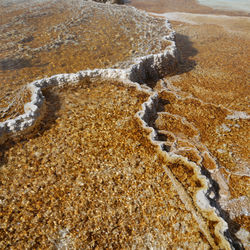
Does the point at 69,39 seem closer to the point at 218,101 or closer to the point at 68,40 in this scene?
the point at 68,40

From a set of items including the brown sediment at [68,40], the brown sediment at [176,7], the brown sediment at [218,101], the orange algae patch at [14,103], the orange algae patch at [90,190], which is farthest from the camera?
the brown sediment at [176,7]

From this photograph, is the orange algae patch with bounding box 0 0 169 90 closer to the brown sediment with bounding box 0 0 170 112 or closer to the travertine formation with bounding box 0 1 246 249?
the brown sediment with bounding box 0 0 170 112

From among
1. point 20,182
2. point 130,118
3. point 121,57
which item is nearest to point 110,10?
point 121,57

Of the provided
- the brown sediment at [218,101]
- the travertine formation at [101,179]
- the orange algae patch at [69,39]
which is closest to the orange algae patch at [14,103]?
the travertine formation at [101,179]

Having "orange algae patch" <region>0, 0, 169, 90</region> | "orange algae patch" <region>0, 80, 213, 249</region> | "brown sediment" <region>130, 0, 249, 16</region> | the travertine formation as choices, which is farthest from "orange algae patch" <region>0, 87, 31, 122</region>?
"brown sediment" <region>130, 0, 249, 16</region>

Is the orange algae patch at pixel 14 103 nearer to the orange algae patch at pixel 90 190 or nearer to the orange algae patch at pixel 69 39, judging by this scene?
the orange algae patch at pixel 69 39

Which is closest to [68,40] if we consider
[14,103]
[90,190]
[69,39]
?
[69,39]
